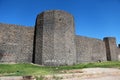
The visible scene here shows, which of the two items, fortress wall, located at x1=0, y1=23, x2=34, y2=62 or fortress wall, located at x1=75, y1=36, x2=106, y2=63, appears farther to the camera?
fortress wall, located at x1=75, y1=36, x2=106, y2=63

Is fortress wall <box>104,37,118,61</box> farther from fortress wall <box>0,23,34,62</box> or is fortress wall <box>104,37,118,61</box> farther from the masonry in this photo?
fortress wall <box>0,23,34,62</box>

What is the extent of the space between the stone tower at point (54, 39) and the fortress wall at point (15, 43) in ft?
2.23

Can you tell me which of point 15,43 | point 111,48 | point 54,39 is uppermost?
point 111,48

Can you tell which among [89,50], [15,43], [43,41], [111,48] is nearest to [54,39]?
[43,41]

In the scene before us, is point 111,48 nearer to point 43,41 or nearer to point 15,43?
point 43,41

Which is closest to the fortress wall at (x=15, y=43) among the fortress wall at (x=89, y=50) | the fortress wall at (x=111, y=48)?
the fortress wall at (x=89, y=50)

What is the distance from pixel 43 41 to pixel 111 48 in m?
15.0

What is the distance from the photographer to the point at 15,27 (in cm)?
1470

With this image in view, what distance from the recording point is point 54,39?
47.5 ft

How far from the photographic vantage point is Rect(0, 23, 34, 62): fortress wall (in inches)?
540

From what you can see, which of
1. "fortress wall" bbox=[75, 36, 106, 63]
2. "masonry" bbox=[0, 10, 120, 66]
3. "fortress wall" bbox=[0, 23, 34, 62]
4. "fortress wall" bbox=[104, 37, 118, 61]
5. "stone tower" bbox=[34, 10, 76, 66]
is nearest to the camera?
"fortress wall" bbox=[0, 23, 34, 62]

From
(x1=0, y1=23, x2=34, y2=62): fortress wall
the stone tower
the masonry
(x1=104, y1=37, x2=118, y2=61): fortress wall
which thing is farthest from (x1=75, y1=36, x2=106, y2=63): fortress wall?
(x1=0, y1=23, x2=34, y2=62): fortress wall

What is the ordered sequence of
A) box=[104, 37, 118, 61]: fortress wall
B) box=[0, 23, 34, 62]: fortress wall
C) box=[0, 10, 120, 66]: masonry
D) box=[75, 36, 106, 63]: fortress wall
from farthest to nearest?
box=[104, 37, 118, 61]: fortress wall → box=[75, 36, 106, 63]: fortress wall → box=[0, 10, 120, 66]: masonry → box=[0, 23, 34, 62]: fortress wall

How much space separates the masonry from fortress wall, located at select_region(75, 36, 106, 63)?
11.7 ft
